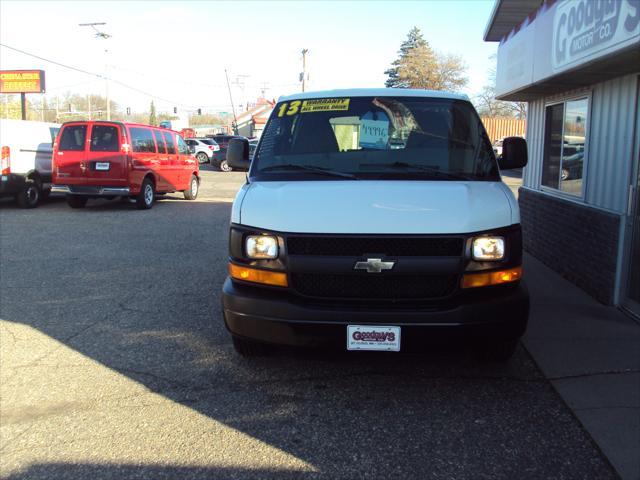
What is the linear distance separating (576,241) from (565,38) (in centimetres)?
227

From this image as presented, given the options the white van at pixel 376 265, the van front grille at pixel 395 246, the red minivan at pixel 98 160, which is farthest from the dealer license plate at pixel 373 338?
the red minivan at pixel 98 160

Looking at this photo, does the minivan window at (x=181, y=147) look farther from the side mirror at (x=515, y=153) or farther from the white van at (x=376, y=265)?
the white van at (x=376, y=265)

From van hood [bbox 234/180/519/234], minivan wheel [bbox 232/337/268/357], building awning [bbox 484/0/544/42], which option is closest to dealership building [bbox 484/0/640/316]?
building awning [bbox 484/0/544/42]

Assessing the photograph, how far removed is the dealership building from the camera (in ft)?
17.5

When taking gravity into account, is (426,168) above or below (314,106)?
below

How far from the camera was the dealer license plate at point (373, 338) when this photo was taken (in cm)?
349

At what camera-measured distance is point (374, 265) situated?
3492mm

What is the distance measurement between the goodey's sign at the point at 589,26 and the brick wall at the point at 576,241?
1.66 meters

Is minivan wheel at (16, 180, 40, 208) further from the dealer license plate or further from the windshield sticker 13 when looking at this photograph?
the dealer license plate

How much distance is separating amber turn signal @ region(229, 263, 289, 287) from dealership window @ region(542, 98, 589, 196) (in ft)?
16.1

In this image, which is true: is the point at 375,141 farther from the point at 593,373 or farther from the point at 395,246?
the point at 593,373

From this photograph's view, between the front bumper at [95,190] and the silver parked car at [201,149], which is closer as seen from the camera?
the front bumper at [95,190]

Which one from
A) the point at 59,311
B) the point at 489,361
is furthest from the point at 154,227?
the point at 489,361

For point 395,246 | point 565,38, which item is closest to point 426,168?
point 395,246
